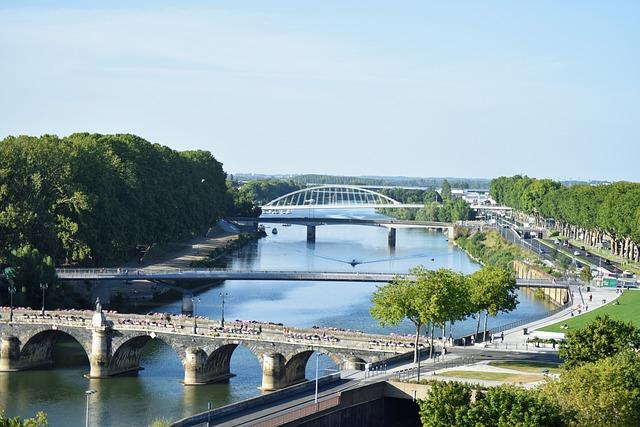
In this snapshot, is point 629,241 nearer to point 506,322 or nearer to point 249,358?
point 506,322

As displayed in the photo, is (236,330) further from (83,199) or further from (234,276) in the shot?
(83,199)

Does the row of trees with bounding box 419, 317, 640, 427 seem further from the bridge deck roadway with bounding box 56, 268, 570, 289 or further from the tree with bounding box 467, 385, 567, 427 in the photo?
the bridge deck roadway with bounding box 56, 268, 570, 289

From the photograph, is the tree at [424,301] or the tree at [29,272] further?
the tree at [29,272]

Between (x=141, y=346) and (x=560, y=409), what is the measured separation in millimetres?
33657

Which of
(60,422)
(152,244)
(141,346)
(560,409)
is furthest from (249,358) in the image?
(152,244)

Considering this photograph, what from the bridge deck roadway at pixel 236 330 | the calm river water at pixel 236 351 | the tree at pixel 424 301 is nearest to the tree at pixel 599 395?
the tree at pixel 424 301

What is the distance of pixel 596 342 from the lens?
60094mm

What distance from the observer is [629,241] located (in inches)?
5167

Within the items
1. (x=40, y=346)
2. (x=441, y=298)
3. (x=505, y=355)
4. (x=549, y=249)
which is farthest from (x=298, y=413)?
(x=549, y=249)

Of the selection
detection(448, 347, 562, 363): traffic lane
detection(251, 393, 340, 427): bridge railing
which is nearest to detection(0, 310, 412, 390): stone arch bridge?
detection(448, 347, 562, 363): traffic lane

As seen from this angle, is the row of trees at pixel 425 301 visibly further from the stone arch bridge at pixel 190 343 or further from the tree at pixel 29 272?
the tree at pixel 29 272

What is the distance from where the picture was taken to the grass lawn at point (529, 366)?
62.8 m

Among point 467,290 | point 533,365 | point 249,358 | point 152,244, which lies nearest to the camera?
point 533,365

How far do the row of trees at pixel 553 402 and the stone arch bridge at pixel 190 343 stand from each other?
16.6 metres
